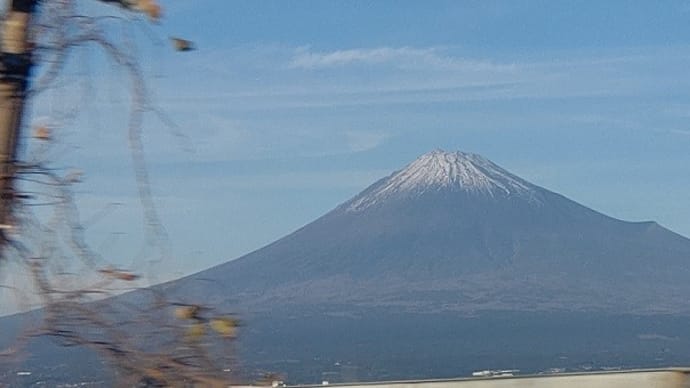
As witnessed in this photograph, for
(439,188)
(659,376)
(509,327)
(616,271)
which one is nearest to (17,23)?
(659,376)

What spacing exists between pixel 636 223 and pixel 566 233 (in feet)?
17.7

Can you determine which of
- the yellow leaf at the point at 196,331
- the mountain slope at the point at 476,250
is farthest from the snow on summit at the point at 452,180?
the yellow leaf at the point at 196,331

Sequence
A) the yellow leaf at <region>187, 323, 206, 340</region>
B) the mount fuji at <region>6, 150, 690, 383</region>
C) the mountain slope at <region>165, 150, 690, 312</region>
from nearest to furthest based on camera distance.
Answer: the yellow leaf at <region>187, 323, 206, 340</region>
the mount fuji at <region>6, 150, 690, 383</region>
the mountain slope at <region>165, 150, 690, 312</region>

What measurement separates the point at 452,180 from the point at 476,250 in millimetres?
18353

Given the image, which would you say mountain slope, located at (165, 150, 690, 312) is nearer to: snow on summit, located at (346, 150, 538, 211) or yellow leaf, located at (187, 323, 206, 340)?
snow on summit, located at (346, 150, 538, 211)

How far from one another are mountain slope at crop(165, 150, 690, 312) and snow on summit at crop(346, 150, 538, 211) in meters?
0.08

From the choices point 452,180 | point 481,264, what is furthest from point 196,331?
point 452,180

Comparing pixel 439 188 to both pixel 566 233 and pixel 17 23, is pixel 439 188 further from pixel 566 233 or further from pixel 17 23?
pixel 17 23

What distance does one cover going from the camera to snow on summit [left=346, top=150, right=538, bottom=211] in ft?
328

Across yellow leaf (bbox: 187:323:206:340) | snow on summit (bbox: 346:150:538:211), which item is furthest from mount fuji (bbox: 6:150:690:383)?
yellow leaf (bbox: 187:323:206:340)

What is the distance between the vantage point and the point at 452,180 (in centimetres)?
10444

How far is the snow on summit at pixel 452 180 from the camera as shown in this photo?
10006 cm

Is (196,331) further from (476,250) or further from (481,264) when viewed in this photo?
(476,250)

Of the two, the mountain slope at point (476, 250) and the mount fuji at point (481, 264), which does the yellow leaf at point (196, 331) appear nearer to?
the mount fuji at point (481, 264)
